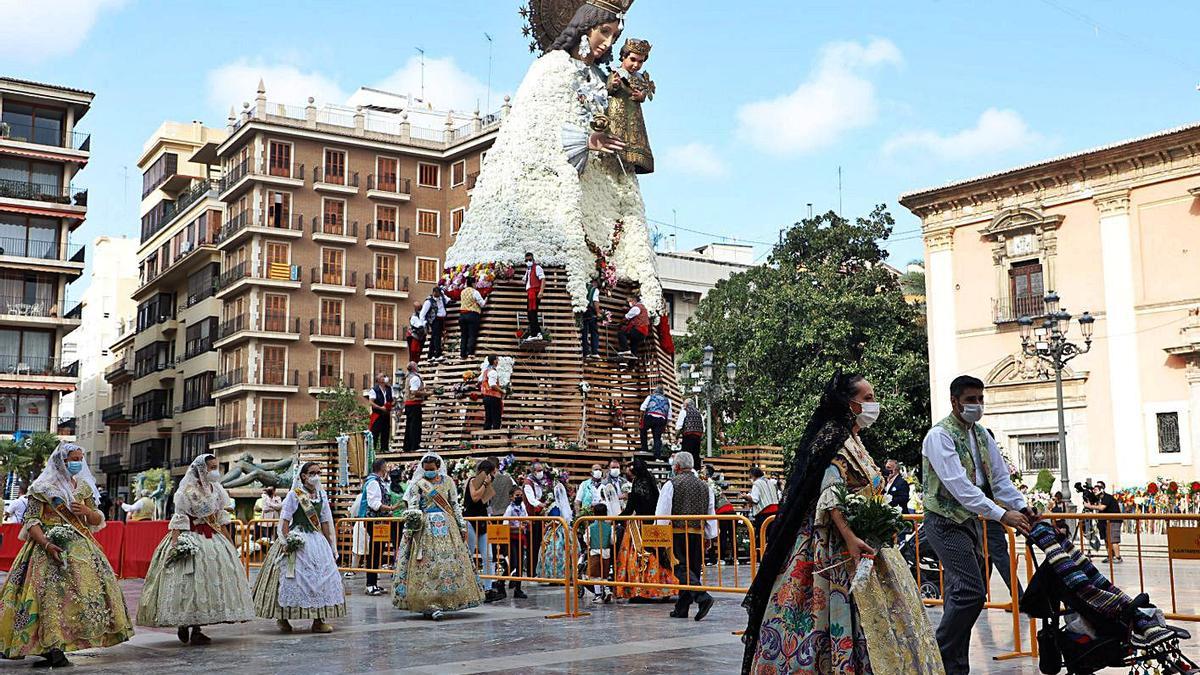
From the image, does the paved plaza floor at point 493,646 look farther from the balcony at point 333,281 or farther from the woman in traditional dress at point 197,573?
the balcony at point 333,281

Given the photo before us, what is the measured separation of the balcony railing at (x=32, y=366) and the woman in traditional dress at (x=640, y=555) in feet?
143

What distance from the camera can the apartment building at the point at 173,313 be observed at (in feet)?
194

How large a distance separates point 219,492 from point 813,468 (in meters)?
7.11

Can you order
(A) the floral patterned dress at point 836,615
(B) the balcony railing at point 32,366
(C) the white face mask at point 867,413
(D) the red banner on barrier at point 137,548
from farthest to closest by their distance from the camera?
(B) the balcony railing at point 32,366, (D) the red banner on barrier at point 137,548, (C) the white face mask at point 867,413, (A) the floral patterned dress at point 836,615

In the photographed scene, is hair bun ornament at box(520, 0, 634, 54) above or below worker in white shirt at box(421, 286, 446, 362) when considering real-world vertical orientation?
above

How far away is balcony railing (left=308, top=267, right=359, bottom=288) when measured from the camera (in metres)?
55.0

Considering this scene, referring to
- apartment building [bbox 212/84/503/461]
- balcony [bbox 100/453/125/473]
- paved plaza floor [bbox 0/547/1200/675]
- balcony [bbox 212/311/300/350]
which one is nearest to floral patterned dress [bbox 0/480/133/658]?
paved plaza floor [bbox 0/547/1200/675]

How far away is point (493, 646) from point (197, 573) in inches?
116

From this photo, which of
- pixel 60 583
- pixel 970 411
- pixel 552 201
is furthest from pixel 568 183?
pixel 970 411

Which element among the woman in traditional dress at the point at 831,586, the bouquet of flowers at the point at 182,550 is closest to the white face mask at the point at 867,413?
the woman in traditional dress at the point at 831,586

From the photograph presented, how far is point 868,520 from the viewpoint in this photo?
6.00 m

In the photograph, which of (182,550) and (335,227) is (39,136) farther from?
(182,550)

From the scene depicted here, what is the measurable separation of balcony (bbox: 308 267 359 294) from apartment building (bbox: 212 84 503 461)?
5 centimetres

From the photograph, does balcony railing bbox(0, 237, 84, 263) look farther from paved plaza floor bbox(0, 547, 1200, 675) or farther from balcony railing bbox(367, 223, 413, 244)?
paved plaza floor bbox(0, 547, 1200, 675)
